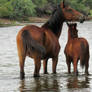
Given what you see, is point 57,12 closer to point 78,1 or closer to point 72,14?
point 72,14

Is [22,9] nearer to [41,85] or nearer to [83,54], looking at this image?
[83,54]

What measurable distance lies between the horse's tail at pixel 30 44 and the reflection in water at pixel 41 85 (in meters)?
0.65

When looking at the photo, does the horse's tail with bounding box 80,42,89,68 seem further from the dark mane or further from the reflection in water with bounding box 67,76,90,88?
the dark mane

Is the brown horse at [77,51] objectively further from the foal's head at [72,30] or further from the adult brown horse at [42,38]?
the adult brown horse at [42,38]

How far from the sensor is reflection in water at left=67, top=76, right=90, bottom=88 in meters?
8.98

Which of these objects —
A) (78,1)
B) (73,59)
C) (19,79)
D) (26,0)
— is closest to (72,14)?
(73,59)

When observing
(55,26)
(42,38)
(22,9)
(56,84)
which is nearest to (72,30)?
(55,26)

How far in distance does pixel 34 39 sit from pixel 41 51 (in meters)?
0.32

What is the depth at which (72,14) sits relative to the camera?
11203mm

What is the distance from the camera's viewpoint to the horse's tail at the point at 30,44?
988 centimetres

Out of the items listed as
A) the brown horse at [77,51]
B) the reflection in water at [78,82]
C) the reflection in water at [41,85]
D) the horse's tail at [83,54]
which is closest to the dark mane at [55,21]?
the brown horse at [77,51]

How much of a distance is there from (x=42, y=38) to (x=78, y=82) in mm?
1336

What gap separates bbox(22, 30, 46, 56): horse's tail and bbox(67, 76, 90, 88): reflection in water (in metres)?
0.90

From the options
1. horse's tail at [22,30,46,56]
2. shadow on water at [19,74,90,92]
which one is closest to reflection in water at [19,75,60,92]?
shadow on water at [19,74,90,92]
